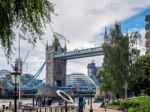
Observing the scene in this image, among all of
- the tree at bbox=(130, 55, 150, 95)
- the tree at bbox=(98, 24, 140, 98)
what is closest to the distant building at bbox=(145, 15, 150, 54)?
the tree at bbox=(130, 55, 150, 95)

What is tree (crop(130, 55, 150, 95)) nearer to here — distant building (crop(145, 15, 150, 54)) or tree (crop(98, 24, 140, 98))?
tree (crop(98, 24, 140, 98))

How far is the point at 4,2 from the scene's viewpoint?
34.7ft

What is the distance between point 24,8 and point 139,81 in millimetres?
81856

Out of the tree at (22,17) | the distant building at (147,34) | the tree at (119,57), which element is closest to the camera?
the tree at (22,17)

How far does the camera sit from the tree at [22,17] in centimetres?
1094

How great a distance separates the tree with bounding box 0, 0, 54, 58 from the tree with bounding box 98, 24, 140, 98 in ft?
214

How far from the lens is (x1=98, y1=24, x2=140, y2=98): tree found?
251 feet

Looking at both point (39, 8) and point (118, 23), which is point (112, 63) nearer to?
point (118, 23)

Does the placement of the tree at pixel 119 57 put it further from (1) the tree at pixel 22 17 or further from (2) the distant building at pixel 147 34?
(1) the tree at pixel 22 17

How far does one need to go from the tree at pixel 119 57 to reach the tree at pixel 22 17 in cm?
6514

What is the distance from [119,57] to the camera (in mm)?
76688

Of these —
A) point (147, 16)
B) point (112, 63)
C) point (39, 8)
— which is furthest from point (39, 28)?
point (147, 16)

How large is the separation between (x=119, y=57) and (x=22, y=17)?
217 ft

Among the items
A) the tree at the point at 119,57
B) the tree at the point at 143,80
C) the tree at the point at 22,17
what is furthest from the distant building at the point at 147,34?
the tree at the point at 22,17
